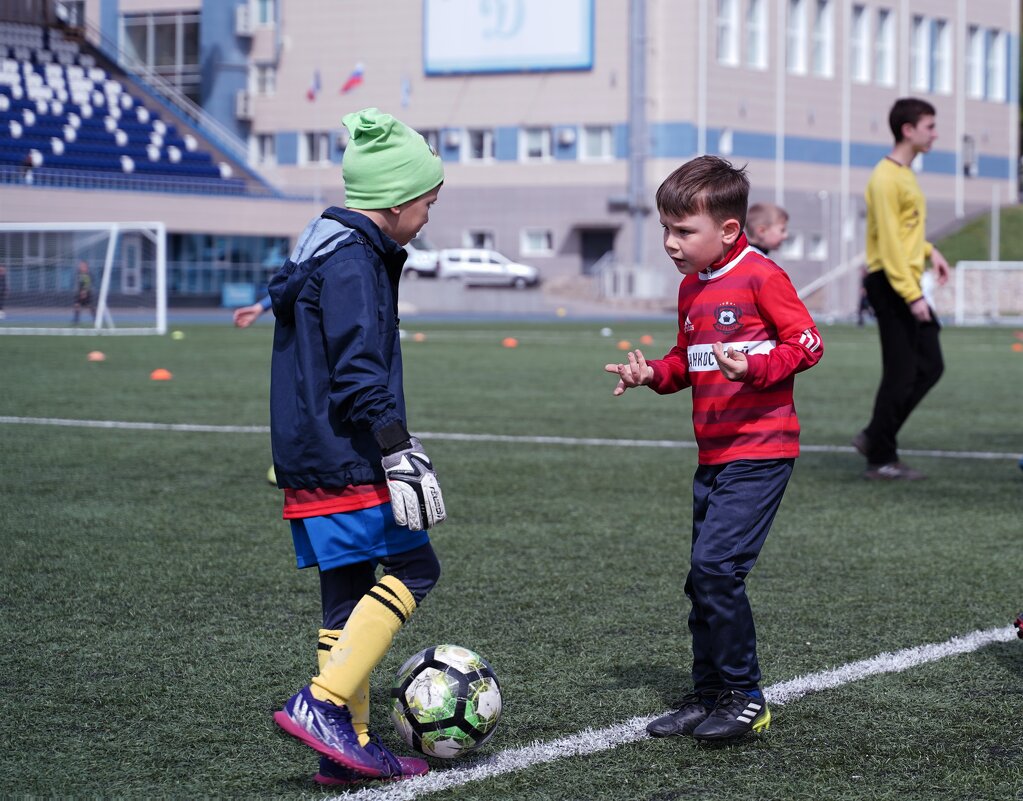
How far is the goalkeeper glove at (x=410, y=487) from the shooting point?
348 centimetres

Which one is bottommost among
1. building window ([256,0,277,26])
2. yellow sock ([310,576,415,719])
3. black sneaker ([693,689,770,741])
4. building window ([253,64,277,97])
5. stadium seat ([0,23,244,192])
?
black sneaker ([693,689,770,741])

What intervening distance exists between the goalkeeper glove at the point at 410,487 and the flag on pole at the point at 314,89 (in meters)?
50.5

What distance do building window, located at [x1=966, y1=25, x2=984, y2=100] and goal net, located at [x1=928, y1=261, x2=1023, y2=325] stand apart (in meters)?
18.1

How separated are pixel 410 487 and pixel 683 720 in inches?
42.5

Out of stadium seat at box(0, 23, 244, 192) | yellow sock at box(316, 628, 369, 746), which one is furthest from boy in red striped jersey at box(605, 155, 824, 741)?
stadium seat at box(0, 23, 244, 192)

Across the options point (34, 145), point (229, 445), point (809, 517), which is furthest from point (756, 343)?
point (34, 145)

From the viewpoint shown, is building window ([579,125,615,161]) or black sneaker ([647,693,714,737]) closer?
black sneaker ([647,693,714,737])

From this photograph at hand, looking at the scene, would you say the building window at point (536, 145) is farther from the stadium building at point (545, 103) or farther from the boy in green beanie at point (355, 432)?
the boy in green beanie at point (355, 432)

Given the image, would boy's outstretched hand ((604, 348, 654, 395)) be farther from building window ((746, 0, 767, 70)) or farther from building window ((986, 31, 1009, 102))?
building window ((986, 31, 1009, 102))

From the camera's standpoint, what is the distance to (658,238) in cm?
5209

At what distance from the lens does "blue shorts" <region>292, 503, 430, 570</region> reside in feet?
11.9

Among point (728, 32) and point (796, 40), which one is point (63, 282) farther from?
point (796, 40)

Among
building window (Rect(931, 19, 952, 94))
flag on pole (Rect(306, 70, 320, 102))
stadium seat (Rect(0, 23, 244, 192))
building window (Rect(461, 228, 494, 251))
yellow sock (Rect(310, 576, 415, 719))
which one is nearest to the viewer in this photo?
yellow sock (Rect(310, 576, 415, 719))

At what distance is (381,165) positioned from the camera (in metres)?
3.73
